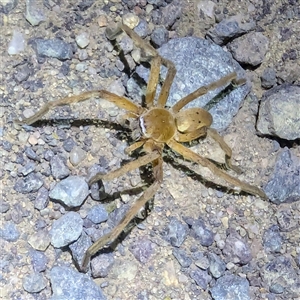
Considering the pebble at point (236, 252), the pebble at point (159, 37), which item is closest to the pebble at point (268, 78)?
the pebble at point (159, 37)

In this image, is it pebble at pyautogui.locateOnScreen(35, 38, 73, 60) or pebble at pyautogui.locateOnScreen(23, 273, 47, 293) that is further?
pebble at pyautogui.locateOnScreen(35, 38, 73, 60)

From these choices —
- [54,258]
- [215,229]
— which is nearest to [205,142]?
[215,229]

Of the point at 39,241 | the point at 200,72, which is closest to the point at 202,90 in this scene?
the point at 200,72

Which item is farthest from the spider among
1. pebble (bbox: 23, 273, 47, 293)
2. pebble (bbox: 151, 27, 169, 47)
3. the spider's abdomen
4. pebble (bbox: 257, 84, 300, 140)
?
pebble (bbox: 23, 273, 47, 293)

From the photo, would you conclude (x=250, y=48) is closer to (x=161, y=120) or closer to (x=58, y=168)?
(x=161, y=120)

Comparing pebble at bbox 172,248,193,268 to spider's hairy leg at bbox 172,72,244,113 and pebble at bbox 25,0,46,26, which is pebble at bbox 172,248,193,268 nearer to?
spider's hairy leg at bbox 172,72,244,113
